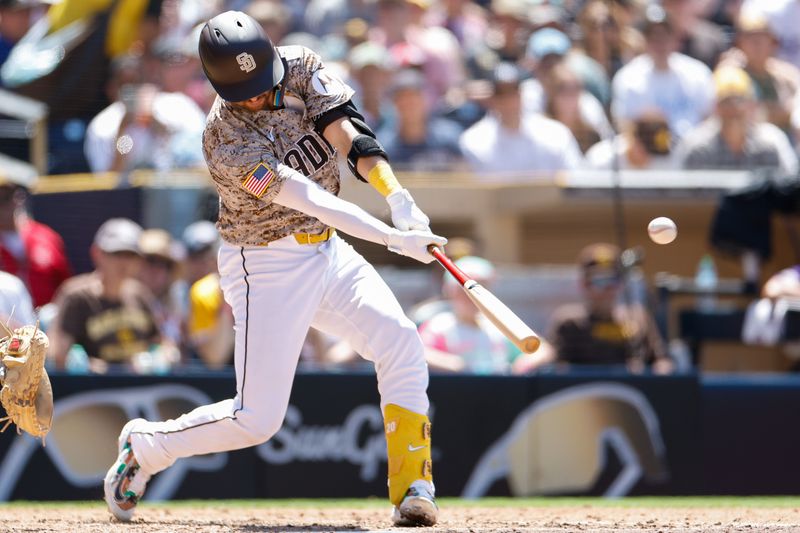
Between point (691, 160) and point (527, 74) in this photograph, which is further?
point (527, 74)

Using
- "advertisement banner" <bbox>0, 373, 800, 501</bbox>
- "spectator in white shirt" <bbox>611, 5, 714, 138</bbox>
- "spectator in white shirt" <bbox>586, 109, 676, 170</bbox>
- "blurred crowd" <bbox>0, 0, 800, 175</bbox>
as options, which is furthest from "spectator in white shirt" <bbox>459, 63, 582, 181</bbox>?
"advertisement banner" <bbox>0, 373, 800, 501</bbox>

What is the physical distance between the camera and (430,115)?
388 inches

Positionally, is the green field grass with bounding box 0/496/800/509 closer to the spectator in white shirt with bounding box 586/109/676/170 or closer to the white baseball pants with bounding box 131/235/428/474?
the white baseball pants with bounding box 131/235/428/474

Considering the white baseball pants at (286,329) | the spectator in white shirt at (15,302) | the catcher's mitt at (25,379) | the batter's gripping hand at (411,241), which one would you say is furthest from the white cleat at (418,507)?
the spectator in white shirt at (15,302)

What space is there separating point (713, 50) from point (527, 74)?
1.71 m

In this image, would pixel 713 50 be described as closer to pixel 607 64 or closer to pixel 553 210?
pixel 607 64

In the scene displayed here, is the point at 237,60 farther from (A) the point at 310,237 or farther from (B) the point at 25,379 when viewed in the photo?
(B) the point at 25,379

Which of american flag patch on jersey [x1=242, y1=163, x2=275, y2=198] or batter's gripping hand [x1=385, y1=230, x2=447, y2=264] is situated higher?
american flag patch on jersey [x1=242, y1=163, x2=275, y2=198]

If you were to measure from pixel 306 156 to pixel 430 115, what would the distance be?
486 centimetres

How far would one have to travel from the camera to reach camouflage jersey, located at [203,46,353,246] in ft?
16.1

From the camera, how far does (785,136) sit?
383 inches

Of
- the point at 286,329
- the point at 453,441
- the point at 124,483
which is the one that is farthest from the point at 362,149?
the point at 453,441

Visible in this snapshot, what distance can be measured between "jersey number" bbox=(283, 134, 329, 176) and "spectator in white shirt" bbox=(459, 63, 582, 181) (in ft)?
14.6

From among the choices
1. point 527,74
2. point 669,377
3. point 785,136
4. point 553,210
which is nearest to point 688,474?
point 669,377
